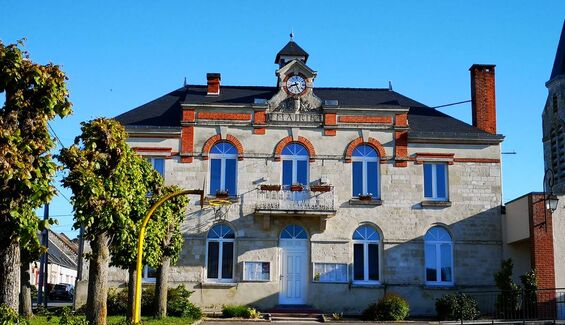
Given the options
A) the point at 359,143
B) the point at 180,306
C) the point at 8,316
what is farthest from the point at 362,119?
the point at 8,316

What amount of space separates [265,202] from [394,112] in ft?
21.3

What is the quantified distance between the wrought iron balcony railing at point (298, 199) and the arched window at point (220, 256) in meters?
1.90

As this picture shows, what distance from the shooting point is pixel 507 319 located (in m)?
26.1

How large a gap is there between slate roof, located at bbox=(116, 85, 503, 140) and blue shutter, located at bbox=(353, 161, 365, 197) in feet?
8.02

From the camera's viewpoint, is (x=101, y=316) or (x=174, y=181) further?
(x=174, y=181)

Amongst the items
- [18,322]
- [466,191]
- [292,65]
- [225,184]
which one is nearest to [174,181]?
[225,184]

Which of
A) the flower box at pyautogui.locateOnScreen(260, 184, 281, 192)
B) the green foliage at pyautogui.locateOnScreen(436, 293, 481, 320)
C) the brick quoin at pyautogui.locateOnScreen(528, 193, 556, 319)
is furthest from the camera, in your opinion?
the flower box at pyautogui.locateOnScreen(260, 184, 281, 192)

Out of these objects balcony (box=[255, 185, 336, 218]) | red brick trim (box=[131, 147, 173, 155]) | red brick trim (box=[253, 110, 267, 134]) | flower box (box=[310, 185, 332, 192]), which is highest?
red brick trim (box=[253, 110, 267, 134])

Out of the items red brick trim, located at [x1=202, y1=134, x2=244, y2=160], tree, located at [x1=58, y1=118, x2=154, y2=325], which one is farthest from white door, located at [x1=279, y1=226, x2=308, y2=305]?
tree, located at [x1=58, y1=118, x2=154, y2=325]

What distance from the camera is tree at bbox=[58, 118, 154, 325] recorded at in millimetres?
17219

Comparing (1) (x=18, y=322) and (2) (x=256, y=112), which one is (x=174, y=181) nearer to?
(2) (x=256, y=112)

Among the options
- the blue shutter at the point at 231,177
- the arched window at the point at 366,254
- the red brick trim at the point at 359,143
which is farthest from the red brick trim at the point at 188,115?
the arched window at the point at 366,254

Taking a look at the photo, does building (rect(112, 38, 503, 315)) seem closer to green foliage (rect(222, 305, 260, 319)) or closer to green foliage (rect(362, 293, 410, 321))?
green foliage (rect(222, 305, 260, 319))

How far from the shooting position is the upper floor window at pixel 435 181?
30375mm
